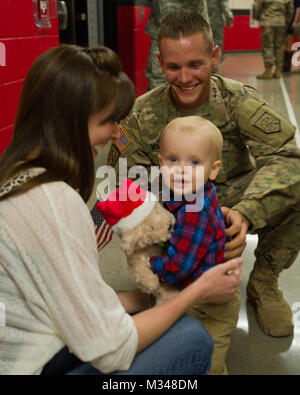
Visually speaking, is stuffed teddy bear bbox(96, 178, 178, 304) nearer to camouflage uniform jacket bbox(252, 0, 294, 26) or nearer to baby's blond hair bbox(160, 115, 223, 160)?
baby's blond hair bbox(160, 115, 223, 160)

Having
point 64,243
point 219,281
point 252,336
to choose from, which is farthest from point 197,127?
point 252,336

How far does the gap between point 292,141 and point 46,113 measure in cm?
115

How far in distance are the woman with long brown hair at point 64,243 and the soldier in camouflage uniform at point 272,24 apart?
8.72m

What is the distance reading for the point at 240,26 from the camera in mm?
15016

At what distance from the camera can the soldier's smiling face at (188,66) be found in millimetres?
1771

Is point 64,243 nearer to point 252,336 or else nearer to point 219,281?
point 219,281

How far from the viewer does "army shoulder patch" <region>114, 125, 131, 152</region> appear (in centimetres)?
189

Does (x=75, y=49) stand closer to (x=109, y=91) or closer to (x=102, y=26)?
(x=109, y=91)

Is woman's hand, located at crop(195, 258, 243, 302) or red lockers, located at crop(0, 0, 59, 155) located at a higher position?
red lockers, located at crop(0, 0, 59, 155)

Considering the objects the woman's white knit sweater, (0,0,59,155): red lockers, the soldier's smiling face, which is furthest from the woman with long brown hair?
(0,0,59,155): red lockers

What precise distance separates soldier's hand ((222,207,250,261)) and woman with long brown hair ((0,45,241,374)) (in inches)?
13.8

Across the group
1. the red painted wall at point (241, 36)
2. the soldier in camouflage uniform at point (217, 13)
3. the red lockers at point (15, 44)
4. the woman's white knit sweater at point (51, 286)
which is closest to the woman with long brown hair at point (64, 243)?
the woman's white knit sweater at point (51, 286)

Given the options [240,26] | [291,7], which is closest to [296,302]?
[291,7]

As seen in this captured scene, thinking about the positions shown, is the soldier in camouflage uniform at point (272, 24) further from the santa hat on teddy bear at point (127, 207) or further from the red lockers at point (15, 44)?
the santa hat on teddy bear at point (127, 207)
